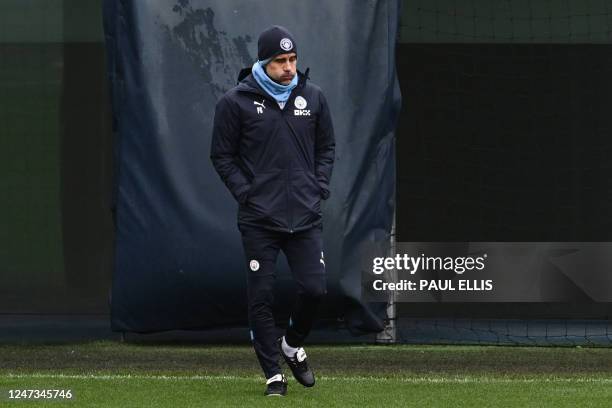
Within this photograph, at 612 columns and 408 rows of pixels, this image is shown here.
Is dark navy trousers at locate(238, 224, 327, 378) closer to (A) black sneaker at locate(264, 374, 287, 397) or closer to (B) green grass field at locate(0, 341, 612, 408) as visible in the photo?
(A) black sneaker at locate(264, 374, 287, 397)

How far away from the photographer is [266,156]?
729 centimetres

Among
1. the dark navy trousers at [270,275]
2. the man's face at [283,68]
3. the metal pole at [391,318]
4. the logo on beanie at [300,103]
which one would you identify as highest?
the man's face at [283,68]

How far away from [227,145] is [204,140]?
316cm

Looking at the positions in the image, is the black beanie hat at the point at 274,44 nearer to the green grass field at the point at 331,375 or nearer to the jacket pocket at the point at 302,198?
the jacket pocket at the point at 302,198

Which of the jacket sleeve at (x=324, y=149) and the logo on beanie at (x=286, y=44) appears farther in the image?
the jacket sleeve at (x=324, y=149)

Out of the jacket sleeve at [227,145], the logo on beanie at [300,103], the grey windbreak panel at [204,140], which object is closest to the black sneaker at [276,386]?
the jacket sleeve at [227,145]

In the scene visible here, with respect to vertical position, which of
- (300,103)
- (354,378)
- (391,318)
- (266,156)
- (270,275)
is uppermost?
(300,103)

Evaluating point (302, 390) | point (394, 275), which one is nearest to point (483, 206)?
point (394, 275)

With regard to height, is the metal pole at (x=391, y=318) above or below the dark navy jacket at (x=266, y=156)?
below

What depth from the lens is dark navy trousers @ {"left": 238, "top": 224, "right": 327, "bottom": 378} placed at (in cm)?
729

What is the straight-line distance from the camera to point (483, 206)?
13.2 metres

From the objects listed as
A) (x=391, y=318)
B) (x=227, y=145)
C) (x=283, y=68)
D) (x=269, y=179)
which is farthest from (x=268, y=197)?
(x=391, y=318)

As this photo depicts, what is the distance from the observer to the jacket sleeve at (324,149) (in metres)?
7.44

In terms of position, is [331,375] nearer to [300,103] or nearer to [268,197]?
[268,197]
